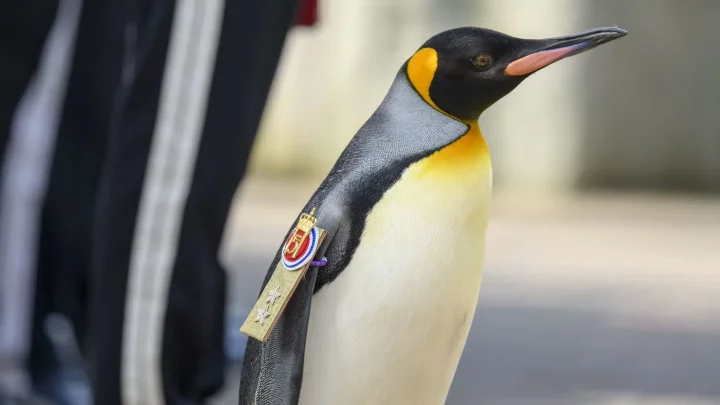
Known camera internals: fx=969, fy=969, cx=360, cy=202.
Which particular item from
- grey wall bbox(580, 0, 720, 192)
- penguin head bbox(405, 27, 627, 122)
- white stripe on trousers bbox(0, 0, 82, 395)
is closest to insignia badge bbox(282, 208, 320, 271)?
penguin head bbox(405, 27, 627, 122)

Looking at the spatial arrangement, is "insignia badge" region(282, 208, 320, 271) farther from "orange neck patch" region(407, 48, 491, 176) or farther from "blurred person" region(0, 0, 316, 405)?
"blurred person" region(0, 0, 316, 405)

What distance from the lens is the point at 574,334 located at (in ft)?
5.86

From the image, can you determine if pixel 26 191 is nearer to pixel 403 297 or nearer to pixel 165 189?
pixel 165 189

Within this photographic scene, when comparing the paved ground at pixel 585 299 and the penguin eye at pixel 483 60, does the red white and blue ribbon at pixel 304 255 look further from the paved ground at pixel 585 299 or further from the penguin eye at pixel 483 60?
the paved ground at pixel 585 299

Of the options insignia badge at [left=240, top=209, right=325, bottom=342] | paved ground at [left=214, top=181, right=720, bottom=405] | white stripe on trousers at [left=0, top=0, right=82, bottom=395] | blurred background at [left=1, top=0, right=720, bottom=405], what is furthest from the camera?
blurred background at [left=1, top=0, right=720, bottom=405]

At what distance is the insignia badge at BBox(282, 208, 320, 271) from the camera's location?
481 millimetres

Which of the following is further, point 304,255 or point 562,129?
point 562,129

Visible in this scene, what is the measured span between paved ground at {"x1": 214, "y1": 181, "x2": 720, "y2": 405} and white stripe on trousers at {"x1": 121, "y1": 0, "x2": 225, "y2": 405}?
378 millimetres

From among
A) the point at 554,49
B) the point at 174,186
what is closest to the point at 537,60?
the point at 554,49

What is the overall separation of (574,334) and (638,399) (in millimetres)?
403

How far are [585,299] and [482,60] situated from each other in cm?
166

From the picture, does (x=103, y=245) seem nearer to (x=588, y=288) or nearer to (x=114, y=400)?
(x=114, y=400)

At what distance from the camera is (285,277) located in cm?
48

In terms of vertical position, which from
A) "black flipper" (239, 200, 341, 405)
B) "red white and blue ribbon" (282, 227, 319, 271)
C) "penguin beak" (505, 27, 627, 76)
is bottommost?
"black flipper" (239, 200, 341, 405)
